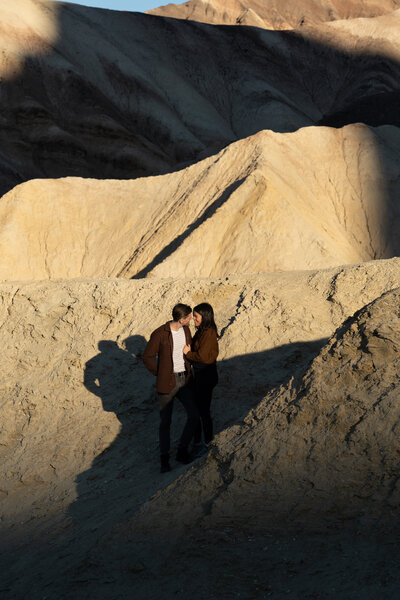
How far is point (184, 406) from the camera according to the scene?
622cm

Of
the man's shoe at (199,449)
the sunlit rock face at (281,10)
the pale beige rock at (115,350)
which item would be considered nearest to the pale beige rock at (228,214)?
the pale beige rock at (115,350)

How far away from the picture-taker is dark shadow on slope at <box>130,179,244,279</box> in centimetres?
2002

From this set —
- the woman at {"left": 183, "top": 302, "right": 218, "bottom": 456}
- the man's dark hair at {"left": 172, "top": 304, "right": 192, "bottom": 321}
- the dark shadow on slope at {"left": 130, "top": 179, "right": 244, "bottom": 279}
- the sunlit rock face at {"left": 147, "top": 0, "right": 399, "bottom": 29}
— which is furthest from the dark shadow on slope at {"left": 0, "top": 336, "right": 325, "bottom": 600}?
the sunlit rock face at {"left": 147, "top": 0, "right": 399, "bottom": 29}

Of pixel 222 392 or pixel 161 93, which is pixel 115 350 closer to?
pixel 222 392

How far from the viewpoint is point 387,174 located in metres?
24.3

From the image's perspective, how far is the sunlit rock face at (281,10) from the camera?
85000mm

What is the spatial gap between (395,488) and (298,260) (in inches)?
568

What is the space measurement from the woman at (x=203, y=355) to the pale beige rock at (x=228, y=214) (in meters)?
12.0

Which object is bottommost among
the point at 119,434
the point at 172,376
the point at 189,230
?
the point at 119,434

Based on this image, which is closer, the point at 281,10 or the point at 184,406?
the point at 184,406

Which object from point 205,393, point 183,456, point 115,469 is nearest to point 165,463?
point 183,456

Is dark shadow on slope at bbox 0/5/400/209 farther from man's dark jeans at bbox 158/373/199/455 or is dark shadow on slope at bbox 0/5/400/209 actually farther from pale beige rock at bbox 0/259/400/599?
man's dark jeans at bbox 158/373/199/455

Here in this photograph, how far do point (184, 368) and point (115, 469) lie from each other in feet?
4.63

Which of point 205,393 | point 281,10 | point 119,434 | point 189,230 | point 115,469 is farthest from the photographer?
point 281,10
